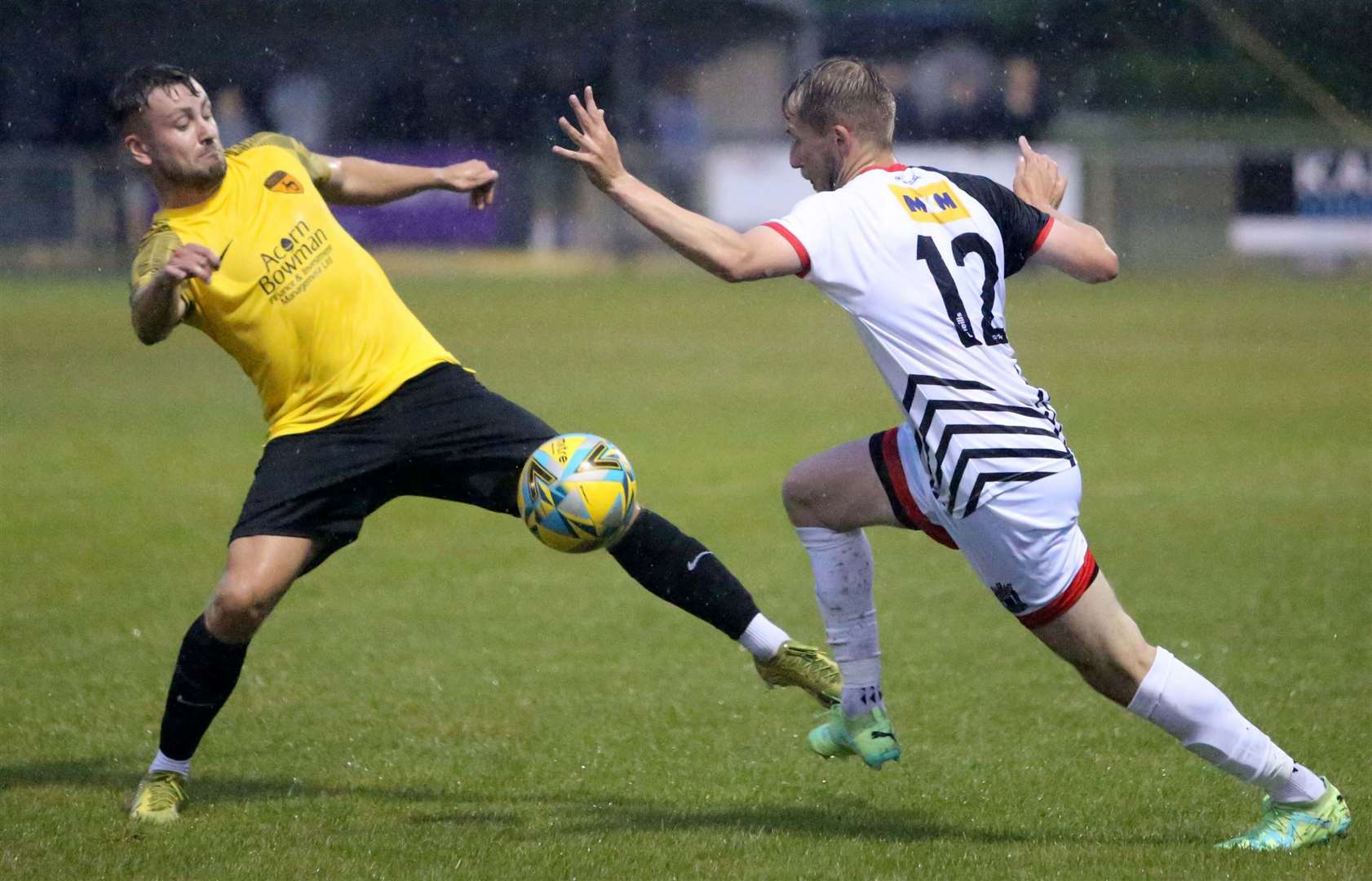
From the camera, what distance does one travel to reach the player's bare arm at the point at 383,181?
555cm

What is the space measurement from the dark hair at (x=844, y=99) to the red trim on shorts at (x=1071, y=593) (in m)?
1.25

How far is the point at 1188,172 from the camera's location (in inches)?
1000

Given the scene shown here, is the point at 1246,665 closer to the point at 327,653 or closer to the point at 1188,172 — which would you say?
the point at 327,653

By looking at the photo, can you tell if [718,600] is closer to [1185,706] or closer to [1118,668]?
[1118,668]

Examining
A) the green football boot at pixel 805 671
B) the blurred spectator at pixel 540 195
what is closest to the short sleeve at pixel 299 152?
the green football boot at pixel 805 671

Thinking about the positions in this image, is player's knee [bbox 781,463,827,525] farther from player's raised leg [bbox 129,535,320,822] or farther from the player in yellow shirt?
player's raised leg [bbox 129,535,320,822]

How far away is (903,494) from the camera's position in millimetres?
4738

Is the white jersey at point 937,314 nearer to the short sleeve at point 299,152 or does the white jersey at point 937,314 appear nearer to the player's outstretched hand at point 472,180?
the player's outstretched hand at point 472,180

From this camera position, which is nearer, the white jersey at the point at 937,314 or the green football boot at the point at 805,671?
the white jersey at the point at 937,314

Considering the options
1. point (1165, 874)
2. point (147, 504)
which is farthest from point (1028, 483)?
point (147, 504)

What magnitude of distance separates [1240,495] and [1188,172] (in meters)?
16.1

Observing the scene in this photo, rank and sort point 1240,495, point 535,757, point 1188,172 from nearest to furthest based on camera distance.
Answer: point 535,757
point 1240,495
point 1188,172

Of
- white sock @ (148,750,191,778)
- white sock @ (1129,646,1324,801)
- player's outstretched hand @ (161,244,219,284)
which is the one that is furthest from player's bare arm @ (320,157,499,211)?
white sock @ (1129,646,1324,801)

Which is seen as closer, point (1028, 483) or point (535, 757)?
point (1028, 483)
